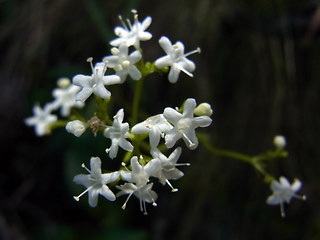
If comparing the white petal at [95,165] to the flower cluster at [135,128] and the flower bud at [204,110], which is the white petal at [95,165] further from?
the flower bud at [204,110]

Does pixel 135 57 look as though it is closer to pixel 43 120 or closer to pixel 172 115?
pixel 172 115

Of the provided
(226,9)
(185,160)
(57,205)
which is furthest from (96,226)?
(226,9)

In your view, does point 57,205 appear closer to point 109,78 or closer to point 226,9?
point 109,78

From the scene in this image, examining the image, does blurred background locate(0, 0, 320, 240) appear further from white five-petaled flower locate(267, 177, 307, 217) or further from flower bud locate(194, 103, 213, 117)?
flower bud locate(194, 103, 213, 117)

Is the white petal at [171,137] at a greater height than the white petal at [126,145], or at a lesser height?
greater

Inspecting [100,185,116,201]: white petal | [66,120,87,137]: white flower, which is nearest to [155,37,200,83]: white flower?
[66,120,87,137]: white flower

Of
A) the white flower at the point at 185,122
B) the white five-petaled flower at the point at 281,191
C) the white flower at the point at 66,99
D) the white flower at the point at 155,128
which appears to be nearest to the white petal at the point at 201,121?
the white flower at the point at 185,122

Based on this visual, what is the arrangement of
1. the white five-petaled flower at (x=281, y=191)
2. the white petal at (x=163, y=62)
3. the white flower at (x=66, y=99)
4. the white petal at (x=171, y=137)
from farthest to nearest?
the white flower at (x=66, y=99)
the white five-petaled flower at (x=281, y=191)
the white petal at (x=163, y=62)
the white petal at (x=171, y=137)
